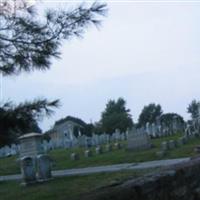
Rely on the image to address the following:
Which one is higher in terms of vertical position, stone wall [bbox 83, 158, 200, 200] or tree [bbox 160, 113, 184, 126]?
tree [bbox 160, 113, 184, 126]

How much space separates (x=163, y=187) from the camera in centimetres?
725

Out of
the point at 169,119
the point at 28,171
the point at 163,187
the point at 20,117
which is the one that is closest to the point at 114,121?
the point at 169,119

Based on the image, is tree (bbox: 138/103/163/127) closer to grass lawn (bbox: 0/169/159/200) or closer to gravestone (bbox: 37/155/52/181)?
gravestone (bbox: 37/155/52/181)

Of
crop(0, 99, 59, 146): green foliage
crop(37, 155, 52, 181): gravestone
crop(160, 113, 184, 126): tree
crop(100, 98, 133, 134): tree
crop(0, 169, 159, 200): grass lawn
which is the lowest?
crop(0, 169, 159, 200): grass lawn

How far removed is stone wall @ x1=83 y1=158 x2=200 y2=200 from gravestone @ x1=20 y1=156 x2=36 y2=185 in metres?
9.89

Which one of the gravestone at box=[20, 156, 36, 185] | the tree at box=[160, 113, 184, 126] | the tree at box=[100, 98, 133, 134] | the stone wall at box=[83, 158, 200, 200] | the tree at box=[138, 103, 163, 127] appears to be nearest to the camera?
the stone wall at box=[83, 158, 200, 200]

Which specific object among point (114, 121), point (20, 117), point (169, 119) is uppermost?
point (114, 121)

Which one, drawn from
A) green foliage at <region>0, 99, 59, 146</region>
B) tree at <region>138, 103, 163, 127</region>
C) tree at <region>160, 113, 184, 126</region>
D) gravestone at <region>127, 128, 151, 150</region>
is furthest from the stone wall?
tree at <region>138, 103, 163, 127</region>

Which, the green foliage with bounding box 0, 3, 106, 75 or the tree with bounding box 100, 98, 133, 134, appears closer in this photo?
the green foliage with bounding box 0, 3, 106, 75

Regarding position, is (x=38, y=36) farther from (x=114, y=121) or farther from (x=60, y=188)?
(x=114, y=121)

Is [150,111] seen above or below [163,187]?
above

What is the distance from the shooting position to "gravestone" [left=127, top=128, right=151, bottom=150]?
1048 inches

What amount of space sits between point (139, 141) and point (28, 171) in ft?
31.8

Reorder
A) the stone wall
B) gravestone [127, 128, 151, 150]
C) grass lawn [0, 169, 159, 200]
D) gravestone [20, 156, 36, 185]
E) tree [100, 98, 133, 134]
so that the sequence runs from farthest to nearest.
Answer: tree [100, 98, 133, 134] → gravestone [127, 128, 151, 150] → gravestone [20, 156, 36, 185] → grass lawn [0, 169, 159, 200] → the stone wall
